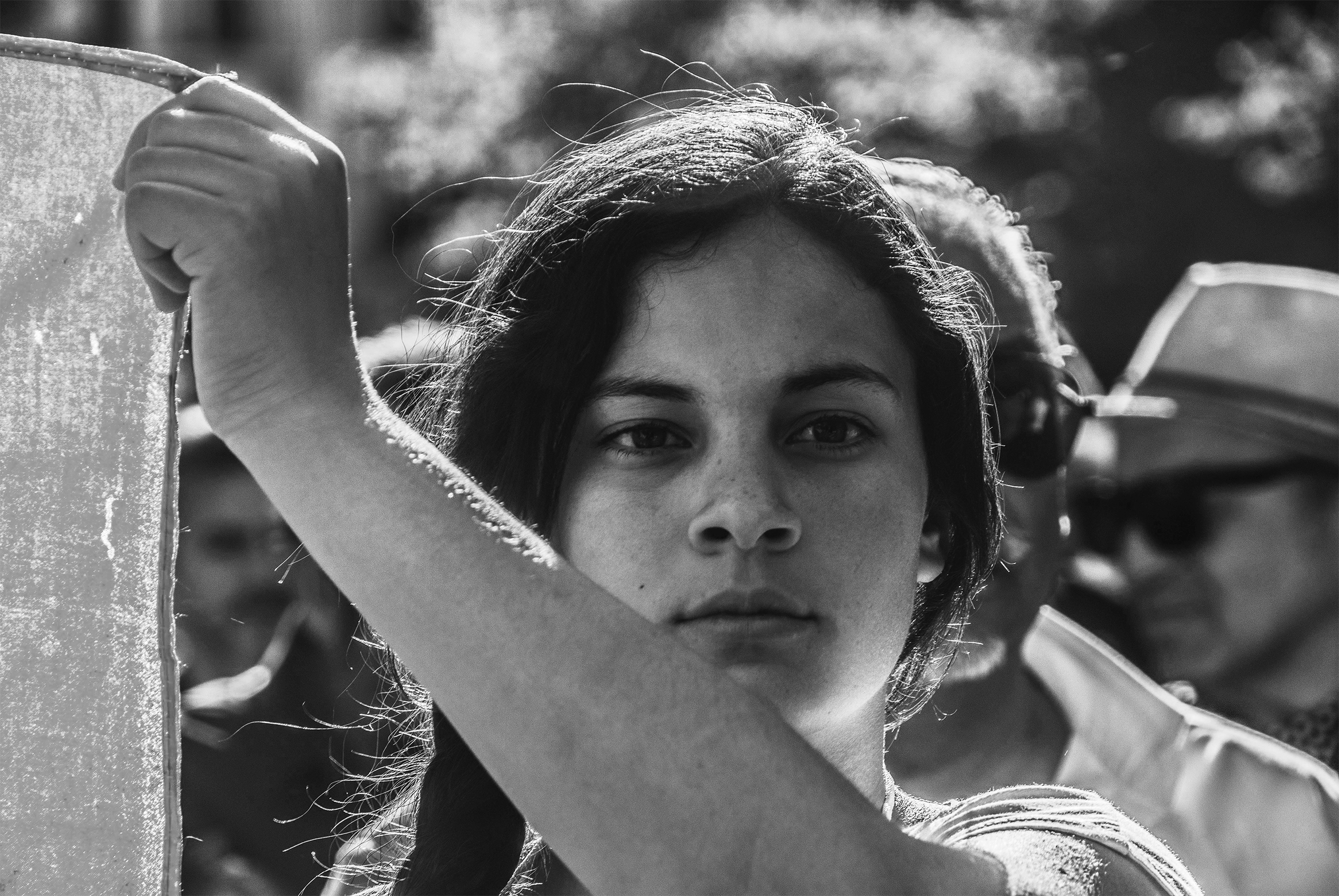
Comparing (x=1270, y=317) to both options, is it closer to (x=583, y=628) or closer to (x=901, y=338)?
(x=901, y=338)

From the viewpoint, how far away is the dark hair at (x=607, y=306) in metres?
1.57

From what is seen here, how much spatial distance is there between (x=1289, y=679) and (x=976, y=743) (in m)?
1.13

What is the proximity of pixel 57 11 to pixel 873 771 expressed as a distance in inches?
705

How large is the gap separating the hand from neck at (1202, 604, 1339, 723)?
285cm

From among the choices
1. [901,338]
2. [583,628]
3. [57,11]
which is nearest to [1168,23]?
[901,338]

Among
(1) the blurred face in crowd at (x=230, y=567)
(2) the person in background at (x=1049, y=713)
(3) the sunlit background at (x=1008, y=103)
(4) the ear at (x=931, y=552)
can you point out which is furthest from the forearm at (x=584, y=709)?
(3) the sunlit background at (x=1008, y=103)

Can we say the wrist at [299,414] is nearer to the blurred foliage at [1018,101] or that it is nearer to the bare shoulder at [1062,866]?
the bare shoulder at [1062,866]

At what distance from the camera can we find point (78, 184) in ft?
5.17

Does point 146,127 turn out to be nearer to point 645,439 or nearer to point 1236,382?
point 645,439

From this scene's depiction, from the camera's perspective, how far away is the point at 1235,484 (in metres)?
3.86

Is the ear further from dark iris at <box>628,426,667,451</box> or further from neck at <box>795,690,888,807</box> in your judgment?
dark iris at <box>628,426,667,451</box>

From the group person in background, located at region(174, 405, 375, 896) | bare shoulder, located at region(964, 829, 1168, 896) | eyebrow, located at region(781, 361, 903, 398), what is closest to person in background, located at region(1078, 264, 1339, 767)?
person in background, located at region(174, 405, 375, 896)

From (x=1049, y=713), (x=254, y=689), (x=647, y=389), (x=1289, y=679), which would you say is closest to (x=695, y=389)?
(x=647, y=389)

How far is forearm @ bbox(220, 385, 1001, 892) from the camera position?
40.2 inches
